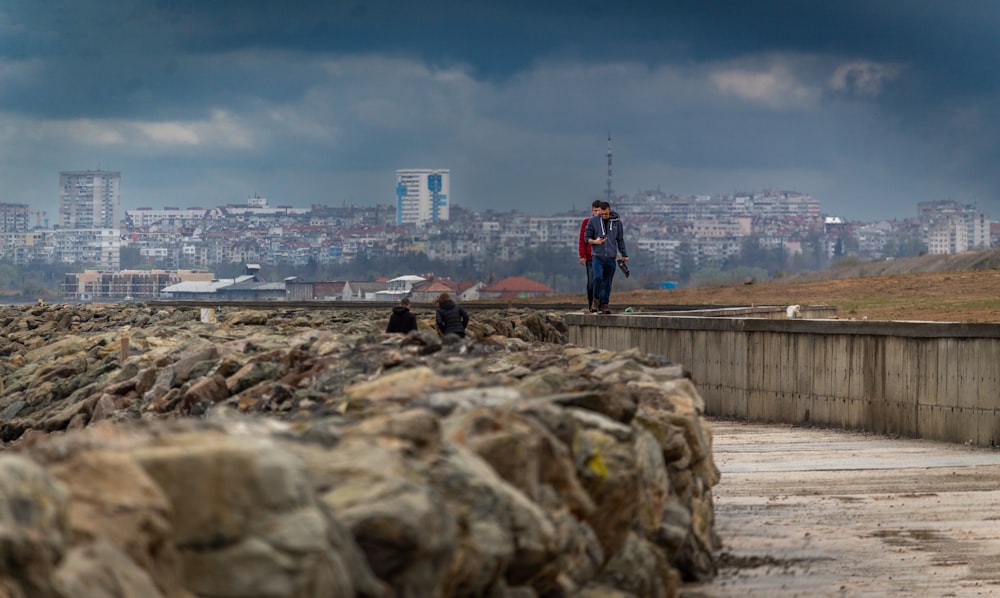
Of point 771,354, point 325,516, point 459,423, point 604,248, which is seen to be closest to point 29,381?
point 604,248

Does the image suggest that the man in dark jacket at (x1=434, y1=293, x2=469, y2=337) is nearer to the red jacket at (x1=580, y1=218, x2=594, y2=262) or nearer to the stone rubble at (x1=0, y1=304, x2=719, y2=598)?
the red jacket at (x1=580, y1=218, x2=594, y2=262)

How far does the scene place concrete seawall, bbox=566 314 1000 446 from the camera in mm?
16812

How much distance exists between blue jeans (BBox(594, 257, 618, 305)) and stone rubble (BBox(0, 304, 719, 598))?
9745 millimetres

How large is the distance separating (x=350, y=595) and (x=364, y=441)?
1151 millimetres

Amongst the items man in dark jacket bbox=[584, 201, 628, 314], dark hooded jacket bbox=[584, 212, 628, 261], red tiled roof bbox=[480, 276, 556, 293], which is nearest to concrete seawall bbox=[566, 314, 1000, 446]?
man in dark jacket bbox=[584, 201, 628, 314]

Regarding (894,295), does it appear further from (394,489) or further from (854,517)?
(394,489)

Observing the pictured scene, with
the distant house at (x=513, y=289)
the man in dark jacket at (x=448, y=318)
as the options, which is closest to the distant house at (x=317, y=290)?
the distant house at (x=513, y=289)

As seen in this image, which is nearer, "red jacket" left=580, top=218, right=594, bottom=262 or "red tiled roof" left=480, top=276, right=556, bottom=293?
"red jacket" left=580, top=218, right=594, bottom=262

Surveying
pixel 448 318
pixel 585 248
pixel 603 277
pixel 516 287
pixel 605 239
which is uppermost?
pixel 605 239

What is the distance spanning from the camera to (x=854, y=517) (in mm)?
12430

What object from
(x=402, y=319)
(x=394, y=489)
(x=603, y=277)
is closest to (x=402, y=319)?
(x=402, y=319)

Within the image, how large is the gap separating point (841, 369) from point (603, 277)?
16.7ft

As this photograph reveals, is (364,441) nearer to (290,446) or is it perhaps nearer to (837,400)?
(290,446)

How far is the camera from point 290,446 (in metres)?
6.02
